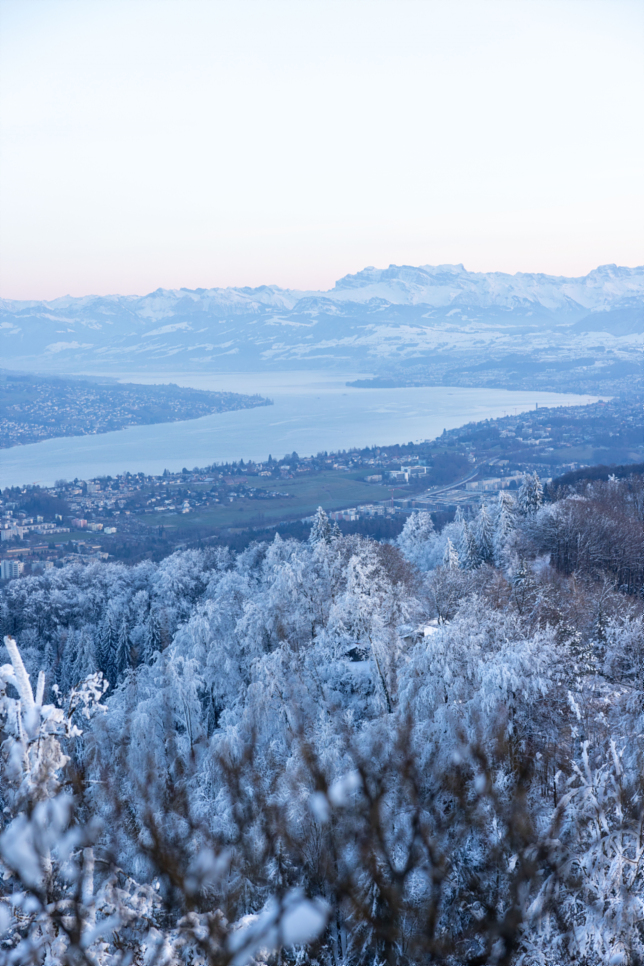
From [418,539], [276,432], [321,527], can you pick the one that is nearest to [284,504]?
[418,539]

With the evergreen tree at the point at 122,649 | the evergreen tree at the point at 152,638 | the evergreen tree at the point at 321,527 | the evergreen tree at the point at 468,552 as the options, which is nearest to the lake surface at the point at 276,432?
the evergreen tree at the point at 321,527

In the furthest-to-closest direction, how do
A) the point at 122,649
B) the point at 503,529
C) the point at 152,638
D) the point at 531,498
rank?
the point at 531,498, the point at 503,529, the point at 122,649, the point at 152,638

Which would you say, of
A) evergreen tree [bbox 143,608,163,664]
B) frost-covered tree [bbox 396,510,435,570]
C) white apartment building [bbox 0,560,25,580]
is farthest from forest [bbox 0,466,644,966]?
white apartment building [bbox 0,560,25,580]

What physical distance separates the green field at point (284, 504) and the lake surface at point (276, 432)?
16.4 m

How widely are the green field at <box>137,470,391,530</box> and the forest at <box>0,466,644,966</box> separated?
1149 inches

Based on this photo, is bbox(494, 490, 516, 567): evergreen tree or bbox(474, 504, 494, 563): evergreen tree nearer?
bbox(494, 490, 516, 567): evergreen tree

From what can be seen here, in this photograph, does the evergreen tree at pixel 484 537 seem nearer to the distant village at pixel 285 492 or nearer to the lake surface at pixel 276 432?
the distant village at pixel 285 492

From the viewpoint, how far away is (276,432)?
312 feet

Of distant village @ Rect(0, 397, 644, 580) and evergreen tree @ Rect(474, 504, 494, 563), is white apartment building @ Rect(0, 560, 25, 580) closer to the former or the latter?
distant village @ Rect(0, 397, 644, 580)

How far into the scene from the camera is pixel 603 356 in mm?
173000

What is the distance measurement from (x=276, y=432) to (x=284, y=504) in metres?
42.9

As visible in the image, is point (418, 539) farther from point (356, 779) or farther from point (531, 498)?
point (356, 779)

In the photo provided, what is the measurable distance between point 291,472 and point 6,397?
87894 mm

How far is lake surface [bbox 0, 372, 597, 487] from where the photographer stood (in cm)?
7719
